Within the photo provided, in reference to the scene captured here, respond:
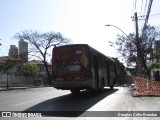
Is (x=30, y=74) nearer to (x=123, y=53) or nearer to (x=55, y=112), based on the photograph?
(x=123, y=53)

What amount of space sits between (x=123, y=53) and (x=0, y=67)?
20.4 metres

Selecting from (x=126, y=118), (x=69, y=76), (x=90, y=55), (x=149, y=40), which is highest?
(x=149, y=40)

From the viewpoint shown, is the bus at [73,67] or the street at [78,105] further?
the bus at [73,67]

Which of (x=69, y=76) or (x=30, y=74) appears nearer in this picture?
(x=69, y=76)

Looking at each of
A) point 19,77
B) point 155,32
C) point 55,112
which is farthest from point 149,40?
point 55,112

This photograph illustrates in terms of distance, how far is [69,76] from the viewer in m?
20.6

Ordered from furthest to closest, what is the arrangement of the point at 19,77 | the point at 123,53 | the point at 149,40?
the point at 19,77, the point at 123,53, the point at 149,40

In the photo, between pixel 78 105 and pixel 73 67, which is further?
pixel 73 67

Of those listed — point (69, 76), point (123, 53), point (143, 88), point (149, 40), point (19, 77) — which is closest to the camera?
point (69, 76)

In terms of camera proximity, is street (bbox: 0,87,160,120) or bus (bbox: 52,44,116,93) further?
bus (bbox: 52,44,116,93)

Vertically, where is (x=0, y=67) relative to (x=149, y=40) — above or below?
below

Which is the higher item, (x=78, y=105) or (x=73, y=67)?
(x=73, y=67)

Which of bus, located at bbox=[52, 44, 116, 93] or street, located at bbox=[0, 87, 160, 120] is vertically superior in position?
bus, located at bbox=[52, 44, 116, 93]

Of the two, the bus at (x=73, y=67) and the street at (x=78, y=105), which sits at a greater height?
the bus at (x=73, y=67)
